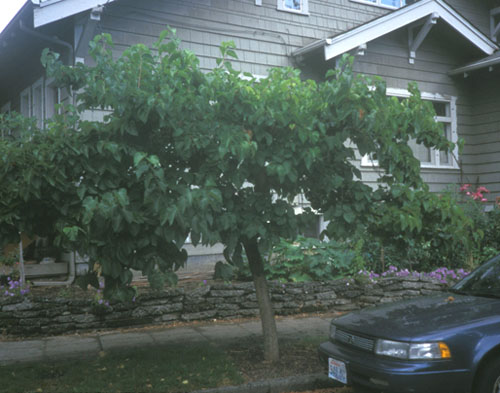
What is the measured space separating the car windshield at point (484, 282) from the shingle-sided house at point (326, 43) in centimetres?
609

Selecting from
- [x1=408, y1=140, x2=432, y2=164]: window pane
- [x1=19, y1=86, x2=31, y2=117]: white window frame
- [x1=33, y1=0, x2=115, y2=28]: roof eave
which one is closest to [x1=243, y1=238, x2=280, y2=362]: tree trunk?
[x1=33, y1=0, x2=115, y2=28]: roof eave

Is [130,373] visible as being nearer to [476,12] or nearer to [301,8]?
[301,8]

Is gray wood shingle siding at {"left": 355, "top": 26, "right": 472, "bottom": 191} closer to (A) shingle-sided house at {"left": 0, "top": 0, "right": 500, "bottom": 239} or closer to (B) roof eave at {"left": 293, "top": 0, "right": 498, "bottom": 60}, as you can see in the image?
(A) shingle-sided house at {"left": 0, "top": 0, "right": 500, "bottom": 239}

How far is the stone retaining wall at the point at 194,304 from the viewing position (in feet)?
24.0

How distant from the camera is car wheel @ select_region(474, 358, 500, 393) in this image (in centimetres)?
409

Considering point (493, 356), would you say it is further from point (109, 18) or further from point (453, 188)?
point (453, 188)

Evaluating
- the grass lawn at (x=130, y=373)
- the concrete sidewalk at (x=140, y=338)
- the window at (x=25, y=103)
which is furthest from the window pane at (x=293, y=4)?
the grass lawn at (x=130, y=373)

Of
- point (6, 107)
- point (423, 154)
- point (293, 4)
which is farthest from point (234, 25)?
point (6, 107)

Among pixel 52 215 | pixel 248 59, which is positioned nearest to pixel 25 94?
pixel 248 59

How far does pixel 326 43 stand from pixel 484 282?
265 inches

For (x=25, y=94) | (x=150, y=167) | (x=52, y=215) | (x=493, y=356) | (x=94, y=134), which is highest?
(x=25, y=94)

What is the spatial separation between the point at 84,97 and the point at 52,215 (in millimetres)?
1200

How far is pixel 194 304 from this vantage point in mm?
8031

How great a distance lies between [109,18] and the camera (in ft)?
31.4
